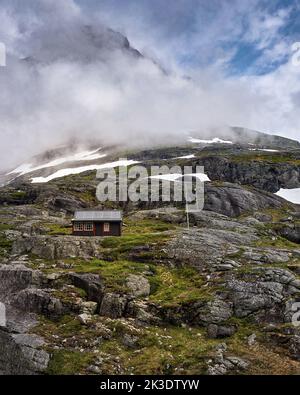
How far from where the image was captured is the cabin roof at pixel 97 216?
7256cm

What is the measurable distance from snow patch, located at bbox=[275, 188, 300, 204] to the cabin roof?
78.8 meters

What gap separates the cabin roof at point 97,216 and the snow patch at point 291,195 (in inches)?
3104

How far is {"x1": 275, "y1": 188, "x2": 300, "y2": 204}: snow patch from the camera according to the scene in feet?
440

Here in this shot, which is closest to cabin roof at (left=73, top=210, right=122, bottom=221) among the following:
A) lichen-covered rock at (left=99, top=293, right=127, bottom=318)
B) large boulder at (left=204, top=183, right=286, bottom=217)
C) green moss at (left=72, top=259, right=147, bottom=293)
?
green moss at (left=72, top=259, right=147, bottom=293)

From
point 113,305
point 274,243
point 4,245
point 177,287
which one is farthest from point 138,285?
point 274,243

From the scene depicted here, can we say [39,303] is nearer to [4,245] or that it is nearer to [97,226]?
[4,245]

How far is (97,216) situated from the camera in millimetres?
73812

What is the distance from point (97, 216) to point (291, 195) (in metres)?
87.9

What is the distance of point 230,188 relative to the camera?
122m

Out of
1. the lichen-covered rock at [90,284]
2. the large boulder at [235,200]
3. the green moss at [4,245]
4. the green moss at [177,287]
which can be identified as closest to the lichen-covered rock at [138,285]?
the green moss at [177,287]

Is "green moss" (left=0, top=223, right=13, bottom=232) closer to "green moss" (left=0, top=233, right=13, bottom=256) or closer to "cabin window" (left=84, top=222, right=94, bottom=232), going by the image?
"green moss" (left=0, top=233, right=13, bottom=256)

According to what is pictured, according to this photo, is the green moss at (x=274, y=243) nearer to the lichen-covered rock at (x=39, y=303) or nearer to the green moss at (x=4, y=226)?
the lichen-covered rock at (x=39, y=303)
